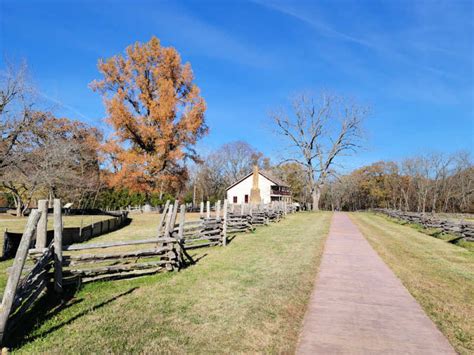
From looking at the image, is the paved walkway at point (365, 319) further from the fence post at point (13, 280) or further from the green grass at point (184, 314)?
the fence post at point (13, 280)

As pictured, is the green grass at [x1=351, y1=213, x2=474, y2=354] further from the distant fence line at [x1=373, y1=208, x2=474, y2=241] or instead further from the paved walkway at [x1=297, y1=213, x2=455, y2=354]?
the distant fence line at [x1=373, y1=208, x2=474, y2=241]

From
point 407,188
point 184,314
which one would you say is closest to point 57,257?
point 184,314

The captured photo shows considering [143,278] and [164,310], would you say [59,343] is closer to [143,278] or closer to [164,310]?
[164,310]

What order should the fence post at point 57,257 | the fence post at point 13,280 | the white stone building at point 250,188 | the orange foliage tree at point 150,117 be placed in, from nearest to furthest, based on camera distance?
1. the fence post at point 13,280
2. the fence post at point 57,257
3. the orange foliage tree at point 150,117
4. the white stone building at point 250,188

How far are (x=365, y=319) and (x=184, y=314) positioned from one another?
117 inches

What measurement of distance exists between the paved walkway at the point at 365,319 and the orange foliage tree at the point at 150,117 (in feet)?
73.6

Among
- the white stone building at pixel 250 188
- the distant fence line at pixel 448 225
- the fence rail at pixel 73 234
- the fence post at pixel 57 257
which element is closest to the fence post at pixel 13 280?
the fence post at pixel 57 257

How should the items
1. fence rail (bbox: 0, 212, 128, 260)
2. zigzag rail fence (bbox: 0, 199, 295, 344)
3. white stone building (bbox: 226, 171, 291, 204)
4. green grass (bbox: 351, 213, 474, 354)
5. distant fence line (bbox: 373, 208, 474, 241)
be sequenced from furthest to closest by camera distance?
white stone building (bbox: 226, 171, 291, 204) → distant fence line (bbox: 373, 208, 474, 241) → fence rail (bbox: 0, 212, 128, 260) → green grass (bbox: 351, 213, 474, 354) → zigzag rail fence (bbox: 0, 199, 295, 344)

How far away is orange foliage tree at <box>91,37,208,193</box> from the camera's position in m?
27.2

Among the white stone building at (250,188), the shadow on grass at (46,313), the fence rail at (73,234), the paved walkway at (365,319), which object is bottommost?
the shadow on grass at (46,313)

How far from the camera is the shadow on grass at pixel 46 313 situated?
14.2ft

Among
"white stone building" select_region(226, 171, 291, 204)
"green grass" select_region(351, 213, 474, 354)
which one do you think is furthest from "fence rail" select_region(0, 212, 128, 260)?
"white stone building" select_region(226, 171, 291, 204)

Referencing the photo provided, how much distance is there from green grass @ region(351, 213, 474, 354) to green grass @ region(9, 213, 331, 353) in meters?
2.18

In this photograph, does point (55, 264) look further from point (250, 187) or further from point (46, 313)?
point (250, 187)
